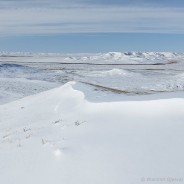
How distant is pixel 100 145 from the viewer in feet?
24.1

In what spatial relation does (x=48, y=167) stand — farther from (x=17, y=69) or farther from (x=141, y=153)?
(x=17, y=69)

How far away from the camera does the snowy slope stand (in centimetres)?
613

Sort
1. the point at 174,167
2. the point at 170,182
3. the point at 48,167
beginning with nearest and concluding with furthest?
the point at 170,182, the point at 174,167, the point at 48,167

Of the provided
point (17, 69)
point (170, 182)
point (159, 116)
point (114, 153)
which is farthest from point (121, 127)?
point (17, 69)

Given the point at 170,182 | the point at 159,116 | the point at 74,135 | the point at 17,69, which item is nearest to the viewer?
the point at 170,182

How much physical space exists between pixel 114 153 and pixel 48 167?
1.09 meters

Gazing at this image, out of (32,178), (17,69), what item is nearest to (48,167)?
(32,178)

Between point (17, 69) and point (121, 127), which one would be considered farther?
point (17, 69)

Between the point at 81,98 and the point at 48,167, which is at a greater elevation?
the point at 81,98

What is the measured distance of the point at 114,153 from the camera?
6.86m

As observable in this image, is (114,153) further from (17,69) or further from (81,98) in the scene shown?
(17,69)

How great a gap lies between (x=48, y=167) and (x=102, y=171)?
0.99 m

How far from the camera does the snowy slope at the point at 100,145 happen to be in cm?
613

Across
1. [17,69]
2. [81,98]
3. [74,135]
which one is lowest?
[74,135]
